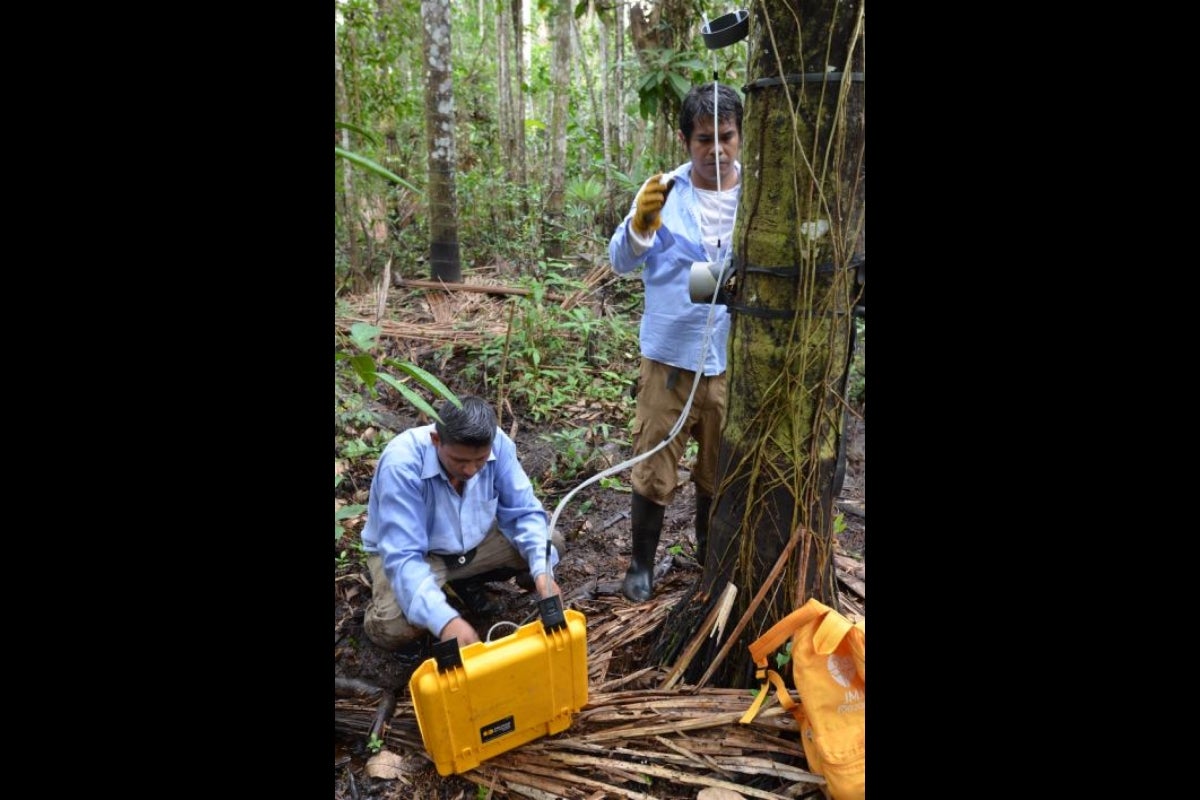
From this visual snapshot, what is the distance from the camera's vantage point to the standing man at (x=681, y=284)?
311 centimetres

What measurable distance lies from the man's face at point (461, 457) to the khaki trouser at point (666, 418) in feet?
2.33

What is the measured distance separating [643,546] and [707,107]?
196 cm

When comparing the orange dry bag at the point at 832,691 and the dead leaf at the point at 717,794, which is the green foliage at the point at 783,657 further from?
the dead leaf at the point at 717,794

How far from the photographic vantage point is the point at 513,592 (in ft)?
12.4

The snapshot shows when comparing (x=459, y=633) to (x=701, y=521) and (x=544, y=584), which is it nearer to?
(x=544, y=584)

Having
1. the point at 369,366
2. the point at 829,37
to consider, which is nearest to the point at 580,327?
the point at 829,37

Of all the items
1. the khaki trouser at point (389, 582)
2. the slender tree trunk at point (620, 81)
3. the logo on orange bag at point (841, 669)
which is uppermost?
the slender tree trunk at point (620, 81)

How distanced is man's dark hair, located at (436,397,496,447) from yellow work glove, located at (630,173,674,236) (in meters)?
1.00

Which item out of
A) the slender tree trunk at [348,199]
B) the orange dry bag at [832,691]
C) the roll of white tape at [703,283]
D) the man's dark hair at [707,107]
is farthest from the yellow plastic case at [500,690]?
the slender tree trunk at [348,199]

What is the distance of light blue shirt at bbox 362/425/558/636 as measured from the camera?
2.80 metres

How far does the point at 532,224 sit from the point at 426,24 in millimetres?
2682

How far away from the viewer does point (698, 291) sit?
249 cm
